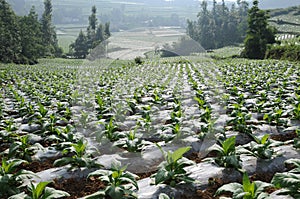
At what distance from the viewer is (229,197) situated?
10.7ft

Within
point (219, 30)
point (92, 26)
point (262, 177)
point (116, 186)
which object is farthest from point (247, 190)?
point (219, 30)

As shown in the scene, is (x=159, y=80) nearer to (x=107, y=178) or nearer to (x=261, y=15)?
(x=107, y=178)

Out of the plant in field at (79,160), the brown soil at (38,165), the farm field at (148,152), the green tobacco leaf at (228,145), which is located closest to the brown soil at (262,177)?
the farm field at (148,152)

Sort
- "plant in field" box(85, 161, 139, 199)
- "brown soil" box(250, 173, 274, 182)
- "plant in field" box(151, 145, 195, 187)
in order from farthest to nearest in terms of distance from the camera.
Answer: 1. "brown soil" box(250, 173, 274, 182)
2. "plant in field" box(151, 145, 195, 187)
3. "plant in field" box(85, 161, 139, 199)

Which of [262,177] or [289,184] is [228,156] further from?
[289,184]

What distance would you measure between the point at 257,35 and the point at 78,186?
37.4 meters

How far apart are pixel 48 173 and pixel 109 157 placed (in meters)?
0.85

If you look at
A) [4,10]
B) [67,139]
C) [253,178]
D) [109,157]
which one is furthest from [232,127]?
[4,10]

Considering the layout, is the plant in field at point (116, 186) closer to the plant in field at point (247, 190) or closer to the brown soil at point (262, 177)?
the plant in field at point (247, 190)

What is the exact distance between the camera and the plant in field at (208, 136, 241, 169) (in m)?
3.73

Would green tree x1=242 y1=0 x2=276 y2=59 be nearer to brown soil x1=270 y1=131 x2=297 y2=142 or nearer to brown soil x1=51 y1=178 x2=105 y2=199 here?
brown soil x1=270 y1=131 x2=297 y2=142

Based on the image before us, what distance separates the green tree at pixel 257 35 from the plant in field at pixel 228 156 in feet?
116

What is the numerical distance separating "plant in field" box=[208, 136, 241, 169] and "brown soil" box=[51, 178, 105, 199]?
1.49 m

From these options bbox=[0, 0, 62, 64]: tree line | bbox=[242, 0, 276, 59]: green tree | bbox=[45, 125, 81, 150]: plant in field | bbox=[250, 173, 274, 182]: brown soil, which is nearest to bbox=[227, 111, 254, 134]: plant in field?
bbox=[250, 173, 274, 182]: brown soil
